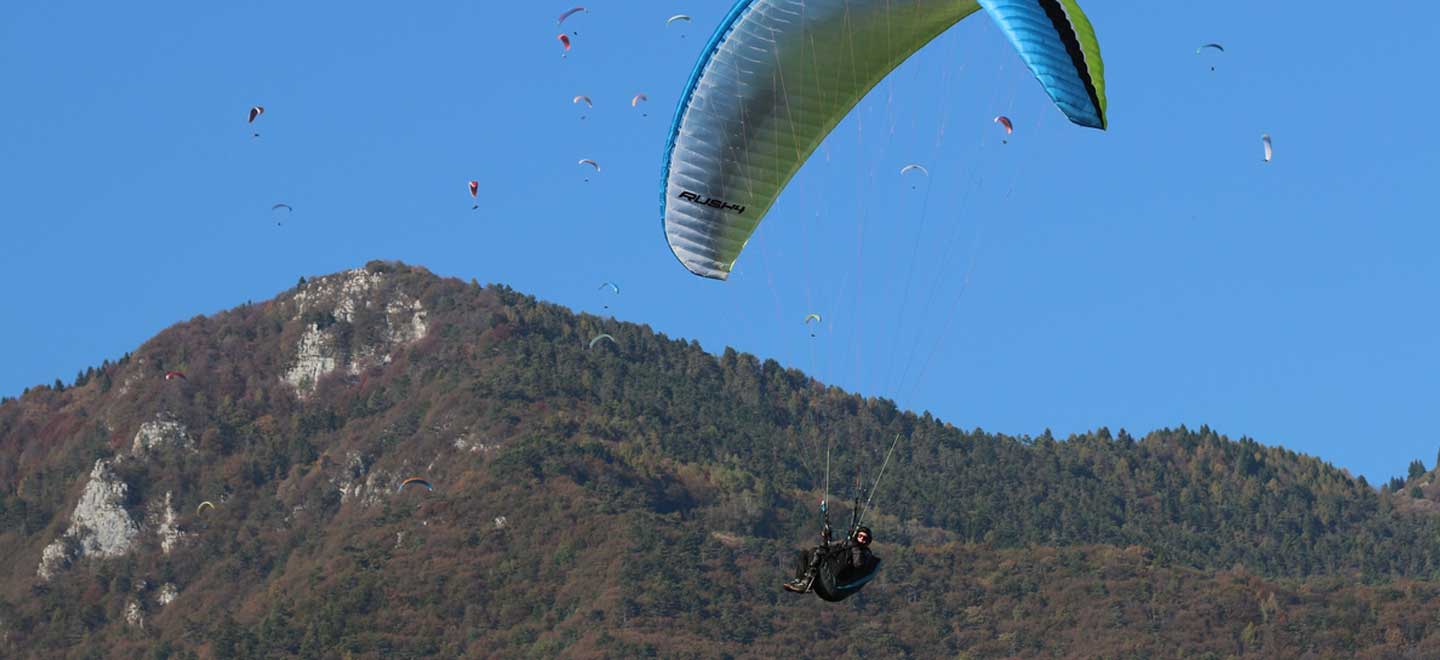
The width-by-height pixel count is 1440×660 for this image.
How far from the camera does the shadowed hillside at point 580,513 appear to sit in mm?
111125

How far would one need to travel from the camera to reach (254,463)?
146875 mm

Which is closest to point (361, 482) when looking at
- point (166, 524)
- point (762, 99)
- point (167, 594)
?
point (166, 524)

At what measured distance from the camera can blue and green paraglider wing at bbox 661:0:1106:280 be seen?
130 ft

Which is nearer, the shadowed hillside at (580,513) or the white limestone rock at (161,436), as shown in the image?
the shadowed hillside at (580,513)

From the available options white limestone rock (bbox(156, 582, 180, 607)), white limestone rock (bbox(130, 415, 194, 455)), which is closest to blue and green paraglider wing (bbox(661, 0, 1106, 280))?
white limestone rock (bbox(156, 582, 180, 607))

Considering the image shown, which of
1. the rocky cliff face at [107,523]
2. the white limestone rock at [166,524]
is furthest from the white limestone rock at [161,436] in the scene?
the white limestone rock at [166,524]

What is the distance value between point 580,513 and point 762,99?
3189 inches

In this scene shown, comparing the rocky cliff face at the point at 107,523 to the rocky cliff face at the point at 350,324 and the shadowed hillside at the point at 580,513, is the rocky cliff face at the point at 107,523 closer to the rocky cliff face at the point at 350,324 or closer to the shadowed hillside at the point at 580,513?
the shadowed hillside at the point at 580,513

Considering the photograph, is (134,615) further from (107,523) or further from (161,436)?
(161,436)

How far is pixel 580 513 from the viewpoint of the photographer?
121m

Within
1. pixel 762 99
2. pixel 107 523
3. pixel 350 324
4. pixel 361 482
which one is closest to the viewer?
pixel 762 99

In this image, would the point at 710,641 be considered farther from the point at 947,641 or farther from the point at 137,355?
the point at 137,355

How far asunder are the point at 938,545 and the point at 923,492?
15.5 meters

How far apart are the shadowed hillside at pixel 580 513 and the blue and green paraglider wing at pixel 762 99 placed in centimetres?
6367
